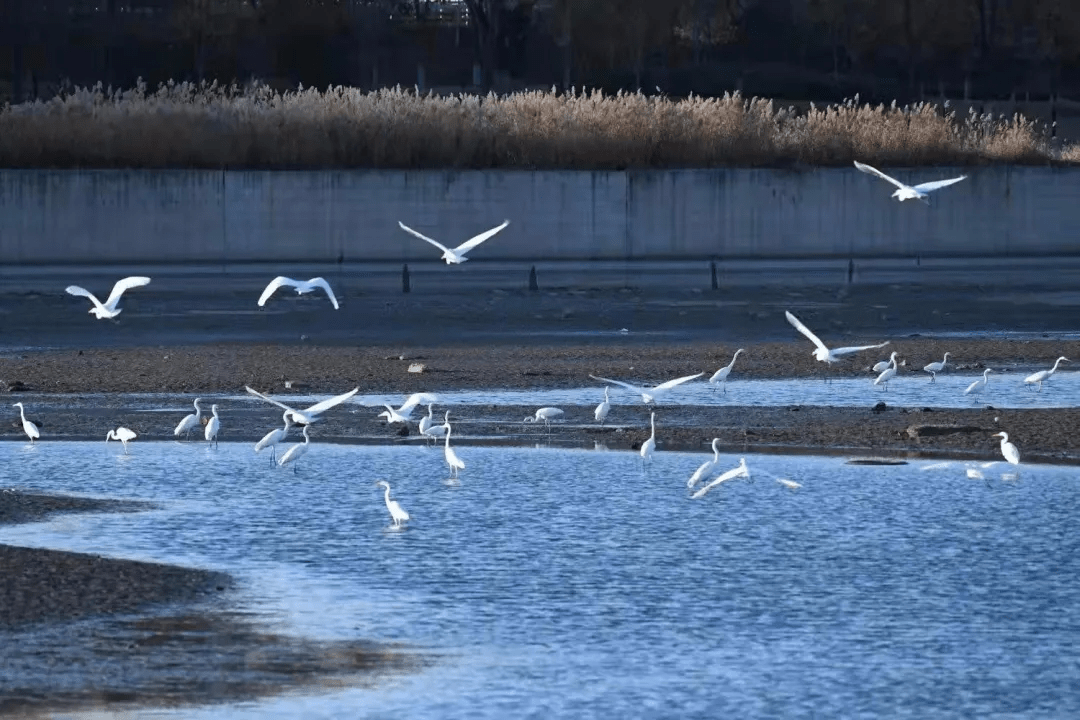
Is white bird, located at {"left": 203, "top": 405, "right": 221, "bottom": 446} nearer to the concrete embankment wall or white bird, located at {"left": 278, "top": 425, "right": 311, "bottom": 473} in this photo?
white bird, located at {"left": 278, "top": 425, "right": 311, "bottom": 473}

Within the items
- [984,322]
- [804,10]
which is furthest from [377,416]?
[804,10]

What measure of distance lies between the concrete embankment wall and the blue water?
16.3m

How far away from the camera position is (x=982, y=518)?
1210cm

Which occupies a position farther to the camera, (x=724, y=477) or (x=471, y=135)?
(x=471, y=135)

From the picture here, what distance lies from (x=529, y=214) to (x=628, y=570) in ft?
71.0

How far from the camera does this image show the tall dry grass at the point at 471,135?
33.6 metres

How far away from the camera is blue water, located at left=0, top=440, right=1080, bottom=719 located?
27.0 feet

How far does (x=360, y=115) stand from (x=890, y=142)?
888 centimetres

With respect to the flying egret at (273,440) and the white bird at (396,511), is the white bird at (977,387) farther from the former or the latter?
the white bird at (396,511)

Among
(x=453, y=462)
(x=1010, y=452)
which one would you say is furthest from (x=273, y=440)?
(x=1010, y=452)

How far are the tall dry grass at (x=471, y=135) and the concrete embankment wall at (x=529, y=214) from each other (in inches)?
71.3

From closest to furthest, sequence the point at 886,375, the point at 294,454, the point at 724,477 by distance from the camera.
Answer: the point at 724,477 → the point at 294,454 → the point at 886,375

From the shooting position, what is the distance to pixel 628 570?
1066 centimetres

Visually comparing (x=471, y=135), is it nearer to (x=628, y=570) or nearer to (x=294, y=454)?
(x=294, y=454)
